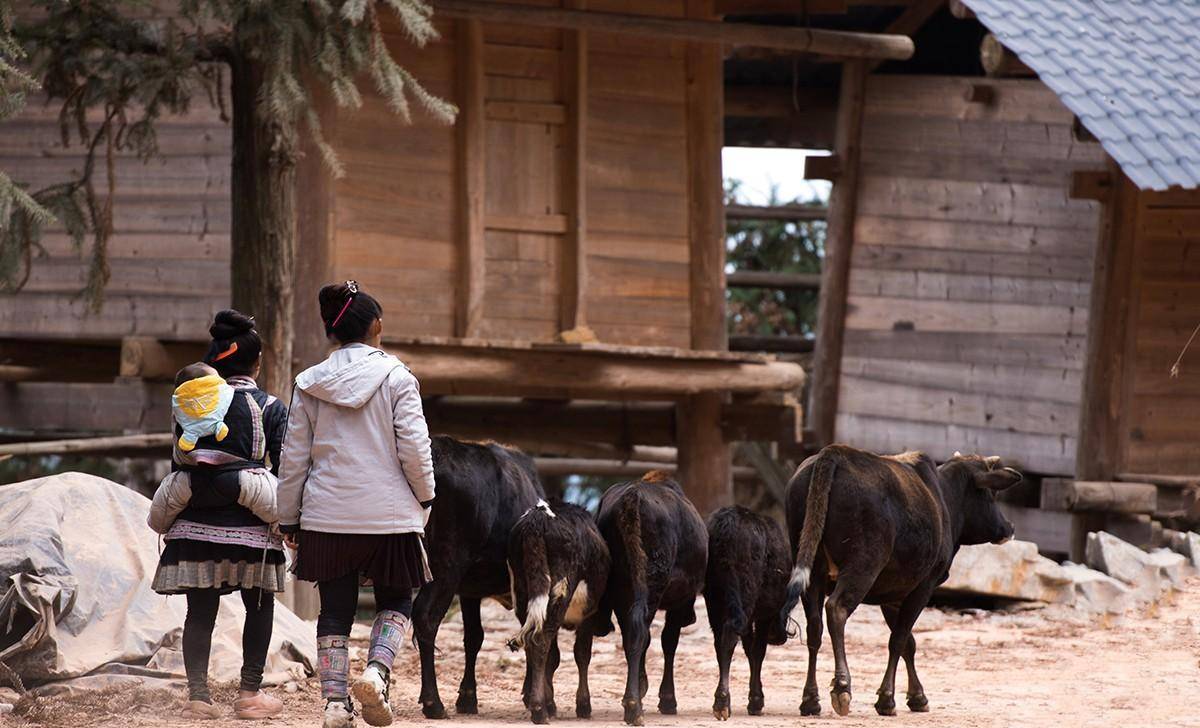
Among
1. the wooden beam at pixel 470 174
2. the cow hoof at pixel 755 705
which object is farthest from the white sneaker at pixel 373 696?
the wooden beam at pixel 470 174

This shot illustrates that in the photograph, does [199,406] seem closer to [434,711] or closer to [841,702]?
[434,711]

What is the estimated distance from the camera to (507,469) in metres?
8.36

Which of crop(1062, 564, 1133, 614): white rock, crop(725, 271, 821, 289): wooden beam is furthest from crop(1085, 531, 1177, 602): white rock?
crop(725, 271, 821, 289): wooden beam

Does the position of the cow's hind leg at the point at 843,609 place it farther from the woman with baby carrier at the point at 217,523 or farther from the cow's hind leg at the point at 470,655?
the woman with baby carrier at the point at 217,523

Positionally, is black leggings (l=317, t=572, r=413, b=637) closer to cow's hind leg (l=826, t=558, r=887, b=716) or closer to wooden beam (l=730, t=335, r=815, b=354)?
cow's hind leg (l=826, t=558, r=887, b=716)

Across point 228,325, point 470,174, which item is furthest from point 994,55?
point 228,325

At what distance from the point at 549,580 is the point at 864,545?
1690 mm

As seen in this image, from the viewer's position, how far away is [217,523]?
7.46 meters

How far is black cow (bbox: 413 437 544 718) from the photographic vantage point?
7973 millimetres

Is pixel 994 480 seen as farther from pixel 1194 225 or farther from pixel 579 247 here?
pixel 1194 225

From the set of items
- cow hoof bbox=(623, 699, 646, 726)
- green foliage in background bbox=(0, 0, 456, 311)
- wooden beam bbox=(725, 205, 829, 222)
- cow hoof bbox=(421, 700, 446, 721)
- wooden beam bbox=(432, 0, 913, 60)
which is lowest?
cow hoof bbox=(421, 700, 446, 721)

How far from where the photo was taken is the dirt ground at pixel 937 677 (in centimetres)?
793

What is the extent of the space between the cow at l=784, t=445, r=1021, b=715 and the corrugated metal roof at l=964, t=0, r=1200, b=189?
487 centimetres

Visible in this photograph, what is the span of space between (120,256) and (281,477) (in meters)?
7.83
